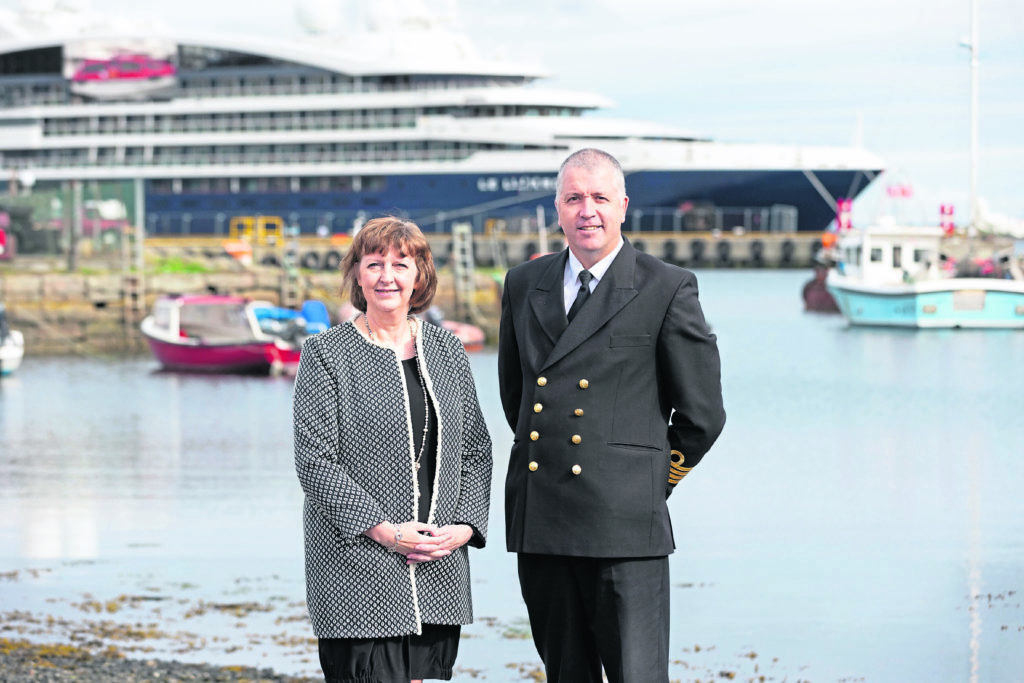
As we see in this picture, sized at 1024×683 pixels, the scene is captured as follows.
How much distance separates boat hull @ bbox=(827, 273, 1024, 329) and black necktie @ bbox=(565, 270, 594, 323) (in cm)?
3425

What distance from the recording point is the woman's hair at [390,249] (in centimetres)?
352

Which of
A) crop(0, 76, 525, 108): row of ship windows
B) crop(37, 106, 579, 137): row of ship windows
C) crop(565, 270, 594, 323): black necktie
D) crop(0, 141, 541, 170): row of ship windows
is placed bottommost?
crop(565, 270, 594, 323): black necktie

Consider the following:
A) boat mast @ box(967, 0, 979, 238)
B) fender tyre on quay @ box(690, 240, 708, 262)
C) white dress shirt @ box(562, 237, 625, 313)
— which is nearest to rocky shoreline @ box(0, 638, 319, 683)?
white dress shirt @ box(562, 237, 625, 313)

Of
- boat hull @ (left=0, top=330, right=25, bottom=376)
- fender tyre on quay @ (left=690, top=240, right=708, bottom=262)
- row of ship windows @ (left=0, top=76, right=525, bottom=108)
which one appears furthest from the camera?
row of ship windows @ (left=0, top=76, right=525, bottom=108)

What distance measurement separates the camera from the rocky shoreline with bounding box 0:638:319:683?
5625 millimetres

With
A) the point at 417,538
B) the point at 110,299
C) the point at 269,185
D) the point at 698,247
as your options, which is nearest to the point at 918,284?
the point at 698,247

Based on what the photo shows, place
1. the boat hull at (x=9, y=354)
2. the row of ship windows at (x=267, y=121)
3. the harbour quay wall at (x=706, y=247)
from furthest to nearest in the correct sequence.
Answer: the row of ship windows at (x=267, y=121) → the harbour quay wall at (x=706, y=247) → the boat hull at (x=9, y=354)

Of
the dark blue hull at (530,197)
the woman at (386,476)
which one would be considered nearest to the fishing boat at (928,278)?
the dark blue hull at (530,197)

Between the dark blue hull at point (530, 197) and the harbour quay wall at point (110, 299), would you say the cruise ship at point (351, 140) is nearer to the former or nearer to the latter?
the dark blue hull at point (530, 197)

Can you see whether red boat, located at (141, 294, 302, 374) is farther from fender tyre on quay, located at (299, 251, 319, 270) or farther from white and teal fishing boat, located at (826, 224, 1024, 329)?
fender tyre on quay, located at (299, 251, 319, 270)

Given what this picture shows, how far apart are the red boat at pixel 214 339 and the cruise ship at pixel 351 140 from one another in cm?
2707

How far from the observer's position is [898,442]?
18.7 metres

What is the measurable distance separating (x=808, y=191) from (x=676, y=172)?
5749mm

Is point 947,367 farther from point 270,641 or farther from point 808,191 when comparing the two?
point 808,191
